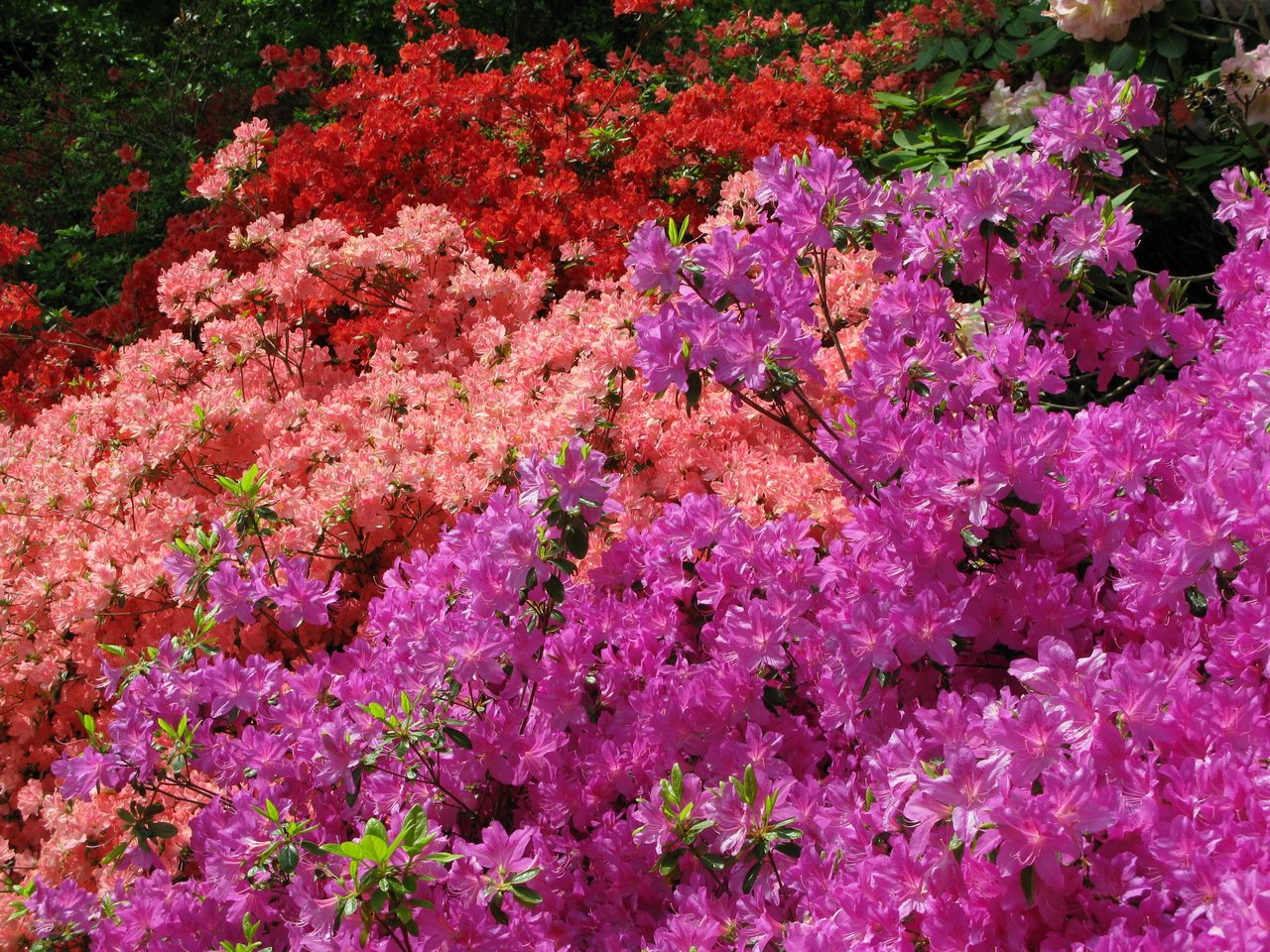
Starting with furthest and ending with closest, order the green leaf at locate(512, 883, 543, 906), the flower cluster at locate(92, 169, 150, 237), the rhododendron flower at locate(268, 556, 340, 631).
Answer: the flower cluster at locate(92, 169, 150, 237) < the rhododendron flower at locate(268, 556, 340, 631) < the green leaf at locate(512, 883, 543, 906)

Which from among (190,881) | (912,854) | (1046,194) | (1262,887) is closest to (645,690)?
(912,854)

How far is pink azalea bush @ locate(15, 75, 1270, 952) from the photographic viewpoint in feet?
3.77

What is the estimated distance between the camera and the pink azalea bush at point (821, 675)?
115cm

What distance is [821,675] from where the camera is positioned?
64.2 inches

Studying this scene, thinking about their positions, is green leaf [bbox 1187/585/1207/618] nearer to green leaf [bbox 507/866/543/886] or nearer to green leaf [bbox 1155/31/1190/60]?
green leaf [bbox 507/866/543/886]

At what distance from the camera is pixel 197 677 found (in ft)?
5.84

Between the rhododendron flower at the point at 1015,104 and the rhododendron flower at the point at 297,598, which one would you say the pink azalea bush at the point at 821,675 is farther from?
the rhododendron flower at the point at 1015,104

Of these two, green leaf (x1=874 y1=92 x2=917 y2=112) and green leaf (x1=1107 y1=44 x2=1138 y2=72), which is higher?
green leaf (x1=1107 y1=44 x2=1138 y2=72)

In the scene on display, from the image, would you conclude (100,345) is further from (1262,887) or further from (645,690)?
(1262,887)

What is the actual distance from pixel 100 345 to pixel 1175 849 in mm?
4569

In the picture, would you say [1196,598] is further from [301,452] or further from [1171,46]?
[1171,46]

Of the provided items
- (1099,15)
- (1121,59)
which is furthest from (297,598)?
(1121,59)

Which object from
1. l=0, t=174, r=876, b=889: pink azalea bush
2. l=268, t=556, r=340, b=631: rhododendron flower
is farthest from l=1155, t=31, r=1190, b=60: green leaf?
l=268, t=556, r=340, b=631: rhododendron flower

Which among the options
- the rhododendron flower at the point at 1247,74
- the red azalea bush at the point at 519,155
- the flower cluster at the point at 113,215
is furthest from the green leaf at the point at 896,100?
the flower cluster at the point at 113,215
